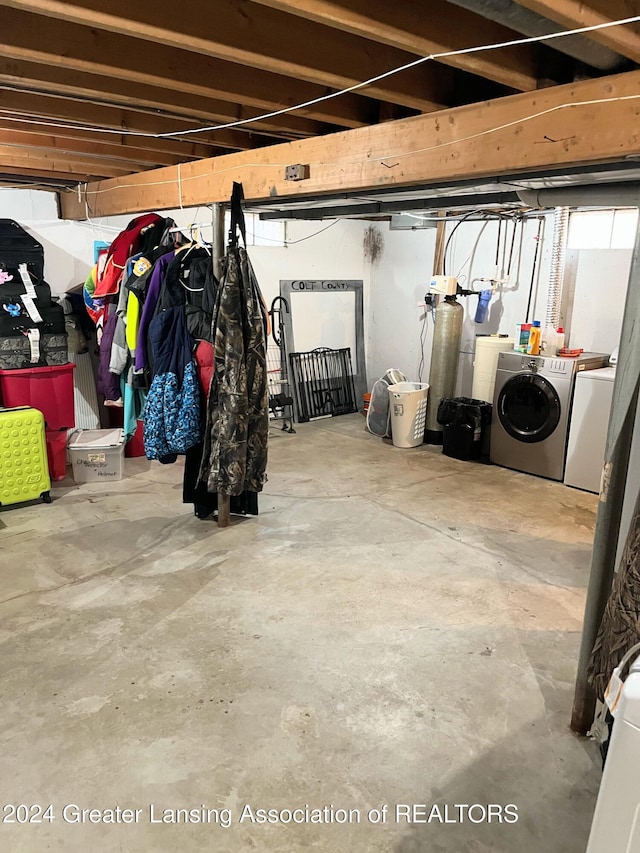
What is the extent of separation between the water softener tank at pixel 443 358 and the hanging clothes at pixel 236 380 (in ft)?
8.76

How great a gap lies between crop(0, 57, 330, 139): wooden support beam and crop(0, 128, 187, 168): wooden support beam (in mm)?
775

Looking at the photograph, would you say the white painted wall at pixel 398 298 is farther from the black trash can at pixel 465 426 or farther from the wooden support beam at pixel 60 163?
the wooden support beam at pixel 60 163

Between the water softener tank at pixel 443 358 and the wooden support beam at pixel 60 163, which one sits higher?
the wooden support beam at pixel 60 163

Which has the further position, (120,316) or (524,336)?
(524,336)

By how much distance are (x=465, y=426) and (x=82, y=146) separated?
3.55 metres

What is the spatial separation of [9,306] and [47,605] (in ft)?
7.35

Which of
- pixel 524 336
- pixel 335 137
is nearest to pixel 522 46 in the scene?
pixel 335 137

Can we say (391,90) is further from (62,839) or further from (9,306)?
(9,306)

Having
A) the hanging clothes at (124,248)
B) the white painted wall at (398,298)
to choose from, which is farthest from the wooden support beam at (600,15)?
the white painted wall at (398,298)

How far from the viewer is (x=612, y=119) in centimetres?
195

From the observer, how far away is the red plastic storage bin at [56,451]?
436 centimetres

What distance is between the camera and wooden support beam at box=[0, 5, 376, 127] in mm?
1912

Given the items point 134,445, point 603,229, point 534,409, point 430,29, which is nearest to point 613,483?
point 430,29

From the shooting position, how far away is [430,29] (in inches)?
68.6
